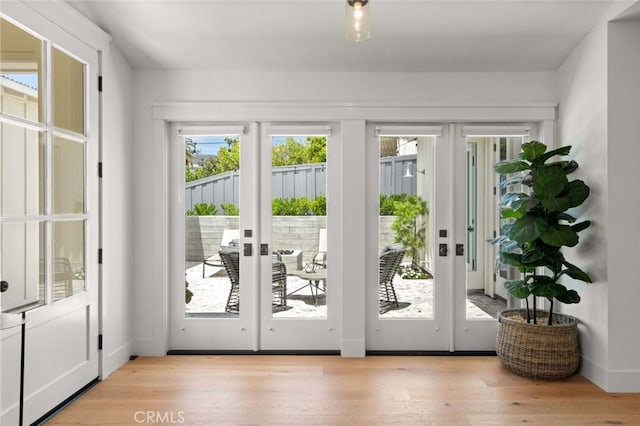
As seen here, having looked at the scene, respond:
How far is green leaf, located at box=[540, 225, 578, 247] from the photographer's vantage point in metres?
2.71

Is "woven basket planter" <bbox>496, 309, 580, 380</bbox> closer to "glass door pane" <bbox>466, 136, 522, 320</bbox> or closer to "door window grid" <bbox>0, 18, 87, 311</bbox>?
"glass door pane" <bbox>466, 136, 522, 320</bbox>

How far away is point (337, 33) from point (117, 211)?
2.18m

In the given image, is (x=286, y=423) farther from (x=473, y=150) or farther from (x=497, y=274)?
(x=473, y=150)

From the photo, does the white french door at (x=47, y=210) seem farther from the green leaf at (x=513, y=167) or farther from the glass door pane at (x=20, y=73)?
the green leaf at (x=513, y=167)

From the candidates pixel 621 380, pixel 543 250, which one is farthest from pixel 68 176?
pixel 621 380

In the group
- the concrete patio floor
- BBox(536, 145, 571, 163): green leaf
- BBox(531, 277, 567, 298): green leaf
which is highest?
BBox(536, 145, 571, 163): green leaf

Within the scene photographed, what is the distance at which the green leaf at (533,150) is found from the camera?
2881 mm

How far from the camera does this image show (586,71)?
293 centimetres

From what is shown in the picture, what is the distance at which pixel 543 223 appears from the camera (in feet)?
9.09

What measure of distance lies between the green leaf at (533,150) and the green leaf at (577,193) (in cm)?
31

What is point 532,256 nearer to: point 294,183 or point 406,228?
point 406,228

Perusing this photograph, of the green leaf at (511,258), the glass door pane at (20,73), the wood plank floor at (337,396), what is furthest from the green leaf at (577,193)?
the glass door pane at (20,73)

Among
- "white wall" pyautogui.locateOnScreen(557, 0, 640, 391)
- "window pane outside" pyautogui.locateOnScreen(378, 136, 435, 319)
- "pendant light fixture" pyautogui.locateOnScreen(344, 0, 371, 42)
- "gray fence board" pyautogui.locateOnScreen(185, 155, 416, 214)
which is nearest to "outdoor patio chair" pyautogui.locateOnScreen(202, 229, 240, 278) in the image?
"gray fence board" pyautogui.locateOnScreen(185, 155, 416, 214)

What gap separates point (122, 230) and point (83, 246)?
44 cm
